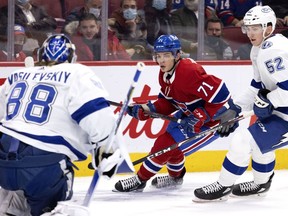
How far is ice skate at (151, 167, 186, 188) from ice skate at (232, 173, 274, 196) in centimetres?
46

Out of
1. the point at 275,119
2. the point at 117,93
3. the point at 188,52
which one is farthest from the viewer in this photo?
the point at 188,52

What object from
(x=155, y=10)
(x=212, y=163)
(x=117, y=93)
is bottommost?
(x=212, y=163)

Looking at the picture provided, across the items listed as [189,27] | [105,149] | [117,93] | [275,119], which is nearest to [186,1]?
[189,27]

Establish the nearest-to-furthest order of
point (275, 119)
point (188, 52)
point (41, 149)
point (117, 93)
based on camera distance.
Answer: point (41, 149)
point (275, 119)
point (117, 93)
point (188, 52)

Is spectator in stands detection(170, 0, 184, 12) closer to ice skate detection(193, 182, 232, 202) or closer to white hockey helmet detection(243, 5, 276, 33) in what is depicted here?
white hockey helmet detection(243, 5, 276, 33)

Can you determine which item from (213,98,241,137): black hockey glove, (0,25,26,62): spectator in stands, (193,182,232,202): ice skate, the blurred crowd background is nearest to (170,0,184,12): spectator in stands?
the blurred crowd background

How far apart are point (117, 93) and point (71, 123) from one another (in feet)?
8.10

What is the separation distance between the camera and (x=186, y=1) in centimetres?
644

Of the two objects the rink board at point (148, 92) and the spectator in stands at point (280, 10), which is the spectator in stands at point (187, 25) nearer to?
the rink board at point (148, 92)

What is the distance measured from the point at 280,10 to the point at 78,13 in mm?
1567

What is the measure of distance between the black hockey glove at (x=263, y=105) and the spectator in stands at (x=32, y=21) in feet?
5.51

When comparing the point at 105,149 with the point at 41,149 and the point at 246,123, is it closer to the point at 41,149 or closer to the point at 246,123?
the point at 41,149

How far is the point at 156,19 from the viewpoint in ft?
20.8

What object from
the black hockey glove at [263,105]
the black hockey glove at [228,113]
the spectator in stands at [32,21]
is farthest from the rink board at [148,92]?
the black hockey glove at [263,105]
